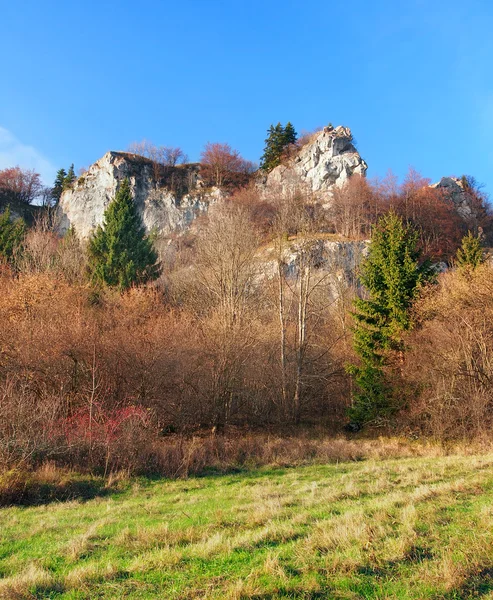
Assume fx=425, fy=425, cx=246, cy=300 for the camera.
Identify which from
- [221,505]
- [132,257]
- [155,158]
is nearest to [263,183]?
[155,158]

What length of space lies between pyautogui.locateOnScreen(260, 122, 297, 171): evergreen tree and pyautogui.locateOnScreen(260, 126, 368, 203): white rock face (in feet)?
13.6

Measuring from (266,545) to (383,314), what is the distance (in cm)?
1721

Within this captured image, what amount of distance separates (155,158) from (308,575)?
238 ft

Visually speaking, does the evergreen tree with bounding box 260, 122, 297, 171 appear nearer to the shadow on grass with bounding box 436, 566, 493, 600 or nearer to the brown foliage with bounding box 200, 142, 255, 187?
the brown foliage with bounding box 200, 142, 255, 187

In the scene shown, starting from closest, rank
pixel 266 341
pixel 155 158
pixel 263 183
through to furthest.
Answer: pixel 266 341
pixel 263 183
pixel 155 158

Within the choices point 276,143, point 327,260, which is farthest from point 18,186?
point 327,260

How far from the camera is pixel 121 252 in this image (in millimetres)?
30781

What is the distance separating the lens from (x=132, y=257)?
31.1m

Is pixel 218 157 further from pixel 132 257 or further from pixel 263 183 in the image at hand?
pixel 132 257

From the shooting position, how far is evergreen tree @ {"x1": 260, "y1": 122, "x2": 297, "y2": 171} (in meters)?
67.3

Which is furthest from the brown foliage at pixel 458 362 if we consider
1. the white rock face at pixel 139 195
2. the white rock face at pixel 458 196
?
the white rock face at pixel 139 195

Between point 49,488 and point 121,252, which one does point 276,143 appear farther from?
point 49,488

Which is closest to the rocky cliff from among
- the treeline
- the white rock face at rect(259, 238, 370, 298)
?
the white rock face at rect(259, 238, 370, 298)

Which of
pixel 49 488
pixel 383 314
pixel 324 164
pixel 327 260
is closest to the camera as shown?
pixel 49 488
